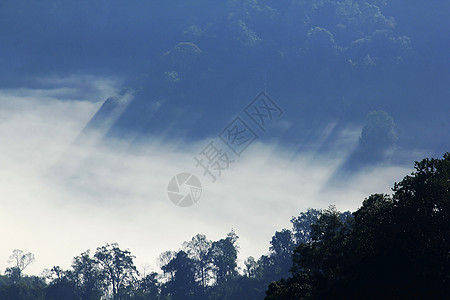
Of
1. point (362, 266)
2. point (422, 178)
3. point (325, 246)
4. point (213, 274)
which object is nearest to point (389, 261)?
point (362, 266)

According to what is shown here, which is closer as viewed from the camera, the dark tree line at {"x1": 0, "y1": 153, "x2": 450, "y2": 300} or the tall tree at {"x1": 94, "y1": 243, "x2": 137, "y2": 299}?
the dark tree line at {"x1": 0, "y1": 153, "x2": 450, "y2": 300}

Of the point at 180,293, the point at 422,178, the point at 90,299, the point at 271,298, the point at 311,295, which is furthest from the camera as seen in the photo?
the point at 180,293

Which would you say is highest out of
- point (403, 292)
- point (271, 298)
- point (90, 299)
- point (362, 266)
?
point (90, 299)

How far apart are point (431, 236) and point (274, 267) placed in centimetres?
10244

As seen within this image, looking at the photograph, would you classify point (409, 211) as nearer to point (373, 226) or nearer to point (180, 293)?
point (373, 226)

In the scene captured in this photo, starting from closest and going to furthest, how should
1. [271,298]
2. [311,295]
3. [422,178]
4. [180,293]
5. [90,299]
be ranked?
1. [422,178]
2. [311,295]
3. [271,298]
4. [90,299]
5. [180,293]

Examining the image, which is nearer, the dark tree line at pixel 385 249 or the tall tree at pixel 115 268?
the dark tree line at pixel 385 249

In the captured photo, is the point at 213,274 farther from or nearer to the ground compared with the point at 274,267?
farther from the ground

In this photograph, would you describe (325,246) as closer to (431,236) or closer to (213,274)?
(431,236)

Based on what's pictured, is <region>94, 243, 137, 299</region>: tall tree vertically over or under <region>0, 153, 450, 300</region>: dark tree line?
over

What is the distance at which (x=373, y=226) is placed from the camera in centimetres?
4881

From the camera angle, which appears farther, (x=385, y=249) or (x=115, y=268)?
(x=115, y=268)

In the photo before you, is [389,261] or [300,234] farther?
[300,234]

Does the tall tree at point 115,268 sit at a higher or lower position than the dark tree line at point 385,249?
higher
